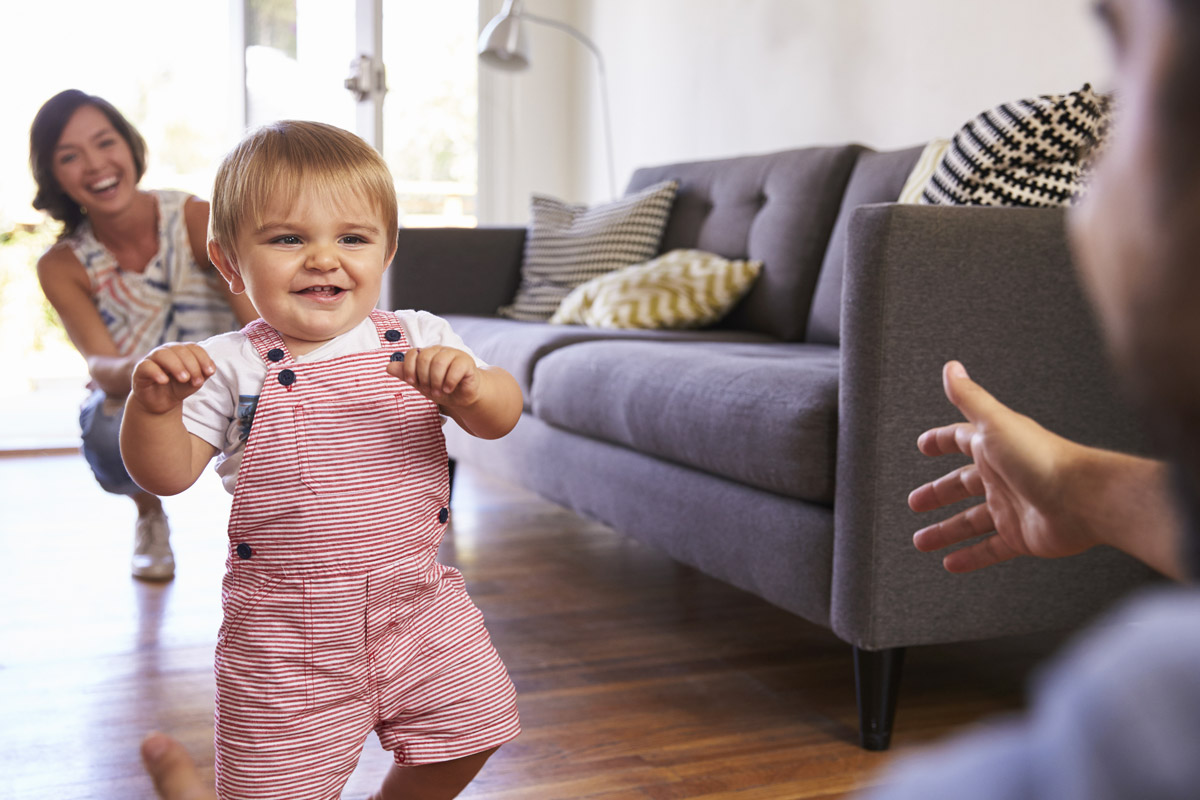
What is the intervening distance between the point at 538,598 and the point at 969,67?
5.13 feet

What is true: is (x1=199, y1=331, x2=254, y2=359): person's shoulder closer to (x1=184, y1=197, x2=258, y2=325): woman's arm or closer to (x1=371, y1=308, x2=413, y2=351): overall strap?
(x1=371, y1=308, x2=413, y2=351): overall strap

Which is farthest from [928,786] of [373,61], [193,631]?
[373,61]

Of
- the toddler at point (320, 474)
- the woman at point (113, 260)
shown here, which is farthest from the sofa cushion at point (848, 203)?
the toddler at point (320, 474)

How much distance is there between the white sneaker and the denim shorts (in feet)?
0.30

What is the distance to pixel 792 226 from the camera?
102 inches

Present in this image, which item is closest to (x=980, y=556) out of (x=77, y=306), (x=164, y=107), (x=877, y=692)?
(x=877, y=692)

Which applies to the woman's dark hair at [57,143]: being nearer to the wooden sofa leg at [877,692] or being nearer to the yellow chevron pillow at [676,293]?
the yellow chevron pillow at [676,293]

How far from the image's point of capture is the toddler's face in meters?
0.97

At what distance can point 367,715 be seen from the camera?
1.00m

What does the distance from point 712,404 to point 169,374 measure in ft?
3.20

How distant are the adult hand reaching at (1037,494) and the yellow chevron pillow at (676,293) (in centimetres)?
169

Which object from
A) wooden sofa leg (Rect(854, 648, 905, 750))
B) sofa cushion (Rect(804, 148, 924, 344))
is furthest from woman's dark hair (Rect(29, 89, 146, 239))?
wooden sofa leg (Rect(854, 648, 905, 750))

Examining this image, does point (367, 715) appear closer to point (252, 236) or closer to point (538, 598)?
point (252, 236)

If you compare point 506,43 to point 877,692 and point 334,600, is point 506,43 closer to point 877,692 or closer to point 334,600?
point 877,692
